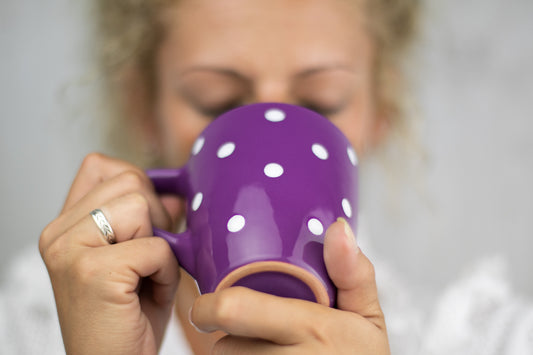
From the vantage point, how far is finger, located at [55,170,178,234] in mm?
617

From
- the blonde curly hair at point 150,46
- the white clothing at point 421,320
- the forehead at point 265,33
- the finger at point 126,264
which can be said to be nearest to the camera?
the finger at point 126,264

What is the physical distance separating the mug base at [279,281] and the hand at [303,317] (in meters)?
0.01

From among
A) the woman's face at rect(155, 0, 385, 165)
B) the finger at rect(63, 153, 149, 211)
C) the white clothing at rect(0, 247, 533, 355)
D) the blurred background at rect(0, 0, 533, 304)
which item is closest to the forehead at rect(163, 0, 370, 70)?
the woman's face at rect(155, 0, 385, 165)

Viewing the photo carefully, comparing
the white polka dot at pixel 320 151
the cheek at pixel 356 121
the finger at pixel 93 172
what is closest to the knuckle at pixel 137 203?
the finger at pixel 93 172

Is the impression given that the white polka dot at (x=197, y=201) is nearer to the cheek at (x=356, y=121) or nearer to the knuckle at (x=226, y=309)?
the knuckle at (x=226, y=309)

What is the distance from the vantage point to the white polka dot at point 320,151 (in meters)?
0.54

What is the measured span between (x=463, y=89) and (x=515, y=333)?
876mm

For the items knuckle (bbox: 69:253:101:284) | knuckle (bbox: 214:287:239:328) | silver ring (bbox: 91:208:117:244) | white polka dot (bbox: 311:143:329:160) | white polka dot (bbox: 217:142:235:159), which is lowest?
knuckle (bbox: 214:287:239:328)

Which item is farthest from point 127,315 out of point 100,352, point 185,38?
point 185,38

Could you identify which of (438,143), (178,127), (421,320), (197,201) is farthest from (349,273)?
(438,143)

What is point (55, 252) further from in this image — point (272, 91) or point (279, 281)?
point (272, 91)

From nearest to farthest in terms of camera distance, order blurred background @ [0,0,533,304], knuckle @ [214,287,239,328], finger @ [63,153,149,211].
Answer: knuckle @ [214,287,239,328], finger @ [63,153,149,211], blurred background @ [0,0,533,304]

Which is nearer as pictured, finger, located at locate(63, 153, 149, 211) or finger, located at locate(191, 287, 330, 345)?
finger, located at locate(191, 287, 330, 345)

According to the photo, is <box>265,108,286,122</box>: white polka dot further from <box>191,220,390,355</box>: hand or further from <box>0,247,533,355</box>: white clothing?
<box>0,247,533,355</box>: white clothing
